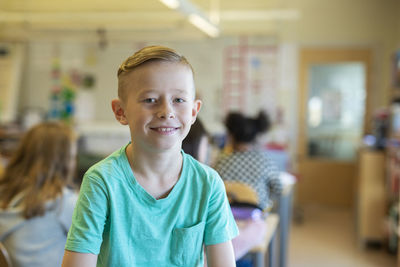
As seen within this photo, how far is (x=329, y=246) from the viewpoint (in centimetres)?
430

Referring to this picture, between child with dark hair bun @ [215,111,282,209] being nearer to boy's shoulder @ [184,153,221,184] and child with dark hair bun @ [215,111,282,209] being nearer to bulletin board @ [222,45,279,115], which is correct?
boy's shoulder @ [184,153,221,184]

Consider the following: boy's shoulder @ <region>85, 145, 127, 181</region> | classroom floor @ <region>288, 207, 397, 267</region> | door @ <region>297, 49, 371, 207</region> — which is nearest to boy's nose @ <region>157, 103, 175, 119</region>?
boy's shoulder @ <region>85, 145, 127, 181</region>

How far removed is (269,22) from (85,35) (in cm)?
251

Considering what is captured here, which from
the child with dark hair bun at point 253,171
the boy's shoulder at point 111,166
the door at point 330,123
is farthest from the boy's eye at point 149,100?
the door at point 330,123

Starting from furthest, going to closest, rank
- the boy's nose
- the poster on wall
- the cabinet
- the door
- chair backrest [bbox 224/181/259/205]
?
1. the door
2. the poster on wall
3. the cabinet
4. chair backrest [bbox 224/181/259/205]
5. the boy's nose

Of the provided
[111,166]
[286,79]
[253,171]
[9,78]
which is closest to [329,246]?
[253,171]

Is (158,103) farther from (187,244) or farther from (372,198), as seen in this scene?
(372,198)

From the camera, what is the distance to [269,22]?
234 inches

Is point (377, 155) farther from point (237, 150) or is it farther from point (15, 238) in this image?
point (15, 238)

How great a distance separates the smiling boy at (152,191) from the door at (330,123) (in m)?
5.35

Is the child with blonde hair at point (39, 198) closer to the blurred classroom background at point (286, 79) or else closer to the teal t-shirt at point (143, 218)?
the teal t-shirt at point (143, 218)

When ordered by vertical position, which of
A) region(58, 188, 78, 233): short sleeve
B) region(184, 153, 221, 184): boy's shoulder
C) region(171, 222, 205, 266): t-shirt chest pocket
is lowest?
region(58, 188, 78, 233): short sleeve

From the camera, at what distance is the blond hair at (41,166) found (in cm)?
175

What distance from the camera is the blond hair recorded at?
5.75 feet
